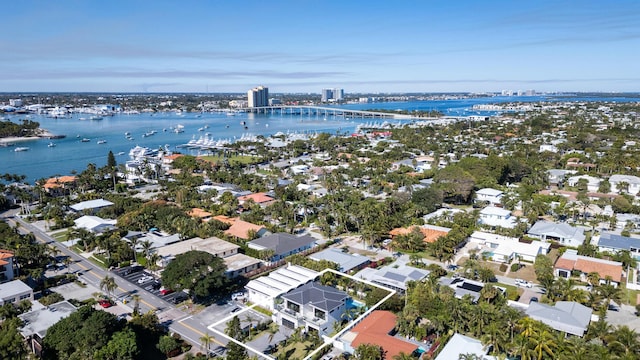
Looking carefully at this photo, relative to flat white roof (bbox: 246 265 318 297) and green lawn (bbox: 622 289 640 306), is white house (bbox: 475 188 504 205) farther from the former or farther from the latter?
flat white roof (bbox: 246 265 318 297)

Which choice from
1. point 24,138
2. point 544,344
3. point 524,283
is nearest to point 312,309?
point 544,344

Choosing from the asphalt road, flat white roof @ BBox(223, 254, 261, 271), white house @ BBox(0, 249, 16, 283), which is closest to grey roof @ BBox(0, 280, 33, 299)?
white house @ BBox(0, 249, 16, 283)

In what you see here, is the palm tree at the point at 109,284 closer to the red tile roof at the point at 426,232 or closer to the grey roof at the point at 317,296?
the grey roof at the point at 317,296

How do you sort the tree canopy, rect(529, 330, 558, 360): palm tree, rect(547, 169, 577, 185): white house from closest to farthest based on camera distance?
rect(529, 330, 558, 360): palm tree → the tree canopy → rect(547, 169, 577, 185): white house

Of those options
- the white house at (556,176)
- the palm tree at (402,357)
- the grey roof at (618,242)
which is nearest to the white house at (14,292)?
the palm tree at (402,357)

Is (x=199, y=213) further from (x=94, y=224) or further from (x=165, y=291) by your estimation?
(x=165, y=291)

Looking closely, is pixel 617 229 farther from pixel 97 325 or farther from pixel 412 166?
pixel 97 325

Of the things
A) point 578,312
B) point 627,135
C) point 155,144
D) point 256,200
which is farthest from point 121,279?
point 627,135
